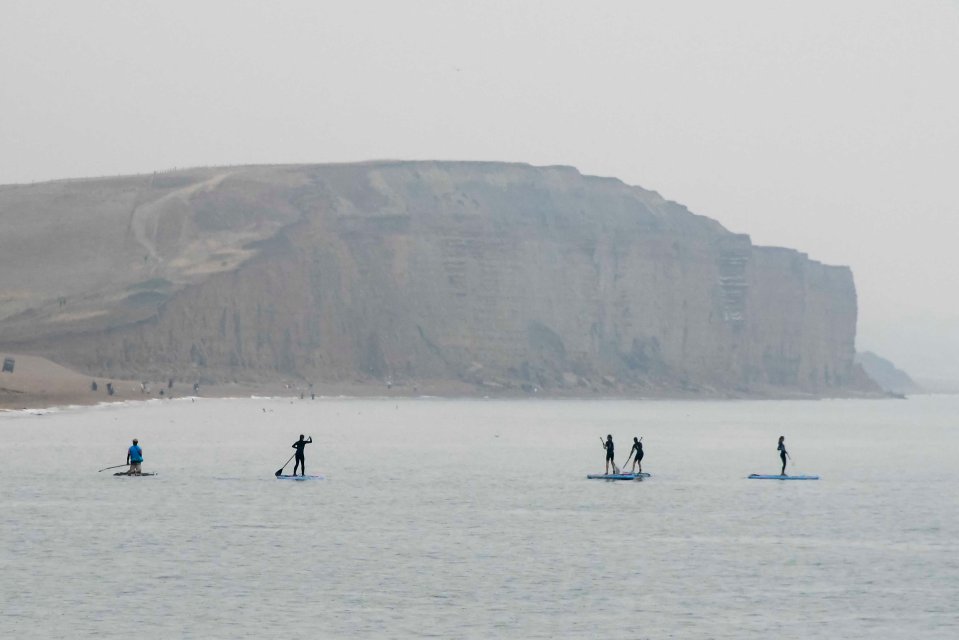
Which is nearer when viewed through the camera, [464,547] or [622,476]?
[464,547]

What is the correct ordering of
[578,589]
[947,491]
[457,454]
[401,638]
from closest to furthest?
[401,638]
[578,589]
[947,491]
[457,454]

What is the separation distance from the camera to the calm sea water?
30766 millimetres

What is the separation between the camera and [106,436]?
3777 inches

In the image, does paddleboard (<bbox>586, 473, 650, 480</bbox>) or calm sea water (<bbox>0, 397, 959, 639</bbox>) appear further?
paddleboard (<bbox>586, 473, 650, 480</bbox>)

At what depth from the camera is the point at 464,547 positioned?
42188 millimetres

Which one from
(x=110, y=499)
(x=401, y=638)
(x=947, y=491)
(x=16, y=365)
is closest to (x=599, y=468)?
(x=947, y=491)

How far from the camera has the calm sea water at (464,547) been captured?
30.8 metres

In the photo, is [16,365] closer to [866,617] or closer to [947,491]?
[947,491]

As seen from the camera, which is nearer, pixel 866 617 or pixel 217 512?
pixel 866 617

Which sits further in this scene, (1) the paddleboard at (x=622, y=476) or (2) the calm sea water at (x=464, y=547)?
(1) the paddleboard at (x=622, y=476)

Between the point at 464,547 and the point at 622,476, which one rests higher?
the point at 622,476

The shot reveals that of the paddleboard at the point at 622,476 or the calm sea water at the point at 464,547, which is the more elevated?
the paddleboard at the point at 622,476

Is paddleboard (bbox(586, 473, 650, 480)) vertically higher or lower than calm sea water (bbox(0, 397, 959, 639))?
higher

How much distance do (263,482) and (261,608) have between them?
3169 centimetres
